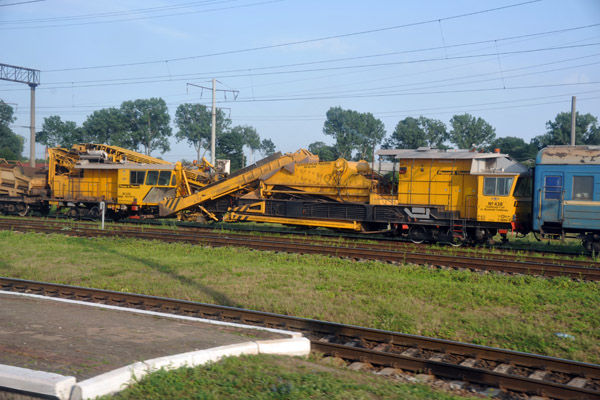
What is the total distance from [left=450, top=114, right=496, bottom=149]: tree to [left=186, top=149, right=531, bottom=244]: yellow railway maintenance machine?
37.7m

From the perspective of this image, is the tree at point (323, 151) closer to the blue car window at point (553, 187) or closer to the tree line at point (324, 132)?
the tree line at point (324, 132)

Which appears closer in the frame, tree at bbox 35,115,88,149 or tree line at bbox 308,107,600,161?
tree line at bbox 308,107,600,161

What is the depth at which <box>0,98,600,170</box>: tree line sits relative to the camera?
50.2 metres

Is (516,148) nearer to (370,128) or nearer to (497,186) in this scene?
(370,128)

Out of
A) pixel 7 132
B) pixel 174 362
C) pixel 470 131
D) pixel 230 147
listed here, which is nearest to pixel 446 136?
pixel 470 131

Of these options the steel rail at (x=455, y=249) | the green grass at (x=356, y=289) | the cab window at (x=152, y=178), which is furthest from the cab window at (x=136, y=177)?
the green grass at (x=356, y=289)

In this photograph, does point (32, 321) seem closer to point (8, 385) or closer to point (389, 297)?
point (8, 385)

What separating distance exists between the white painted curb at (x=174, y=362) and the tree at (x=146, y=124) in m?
57.3

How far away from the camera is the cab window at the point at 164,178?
24.2 meters

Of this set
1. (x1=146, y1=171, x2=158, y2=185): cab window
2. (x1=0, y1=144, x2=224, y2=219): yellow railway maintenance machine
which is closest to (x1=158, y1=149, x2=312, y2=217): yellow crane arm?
(x1=0, y1=144, x2=224, y2=219): yellow railway maintenance machine

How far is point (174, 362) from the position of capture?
5.93 meters

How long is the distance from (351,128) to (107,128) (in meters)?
29.7

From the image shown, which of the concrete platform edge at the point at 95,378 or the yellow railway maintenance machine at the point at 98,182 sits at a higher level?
the yellow railway maintenance machine at the point at 98,182

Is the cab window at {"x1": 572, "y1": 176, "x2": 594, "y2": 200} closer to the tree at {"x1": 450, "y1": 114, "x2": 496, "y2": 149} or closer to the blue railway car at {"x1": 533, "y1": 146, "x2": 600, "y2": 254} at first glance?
the blue railway car at {"x1": 533, "y1": 146, "x2": 600, "y2": 254}
